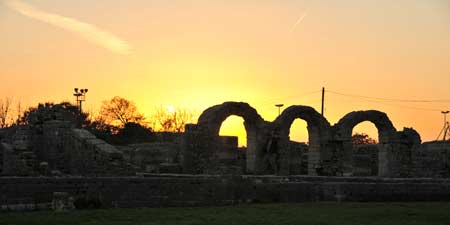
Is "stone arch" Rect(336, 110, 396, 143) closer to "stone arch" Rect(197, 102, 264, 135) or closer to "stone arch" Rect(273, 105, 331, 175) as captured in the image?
"stone arch" Rect(273, 105, 331, 175)

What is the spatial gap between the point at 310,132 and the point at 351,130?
2.12 m

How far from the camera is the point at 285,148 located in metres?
30.6

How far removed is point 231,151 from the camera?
34.5 m

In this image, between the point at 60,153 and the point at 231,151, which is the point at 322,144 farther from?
the point at 60,153

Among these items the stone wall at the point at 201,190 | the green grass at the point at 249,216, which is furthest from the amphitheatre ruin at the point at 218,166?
the green grass at the point at 249,216

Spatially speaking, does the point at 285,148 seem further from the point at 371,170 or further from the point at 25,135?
the point at 25,135

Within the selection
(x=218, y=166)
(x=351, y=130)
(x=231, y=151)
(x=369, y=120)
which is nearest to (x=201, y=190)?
(x=218, y=166)

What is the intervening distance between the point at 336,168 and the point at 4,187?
20704 mm

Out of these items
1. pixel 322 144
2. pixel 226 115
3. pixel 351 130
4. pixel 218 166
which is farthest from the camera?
pixel 351 130

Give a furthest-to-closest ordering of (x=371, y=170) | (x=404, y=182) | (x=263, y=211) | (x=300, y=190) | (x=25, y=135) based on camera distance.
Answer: (x=371, y=170) → (x=25, y=135) → (x=404, y=182) → (x=300, y=190) → (x=263, y=211)

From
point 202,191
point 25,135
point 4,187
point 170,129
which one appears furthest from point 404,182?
point 170,129

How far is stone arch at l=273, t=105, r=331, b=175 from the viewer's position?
30.4 meters

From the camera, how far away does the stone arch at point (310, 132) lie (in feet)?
99.8

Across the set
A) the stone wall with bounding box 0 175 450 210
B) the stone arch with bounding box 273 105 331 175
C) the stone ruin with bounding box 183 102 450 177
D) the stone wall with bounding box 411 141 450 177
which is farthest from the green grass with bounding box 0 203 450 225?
the stone wall with bounding box 411 141 450 177
